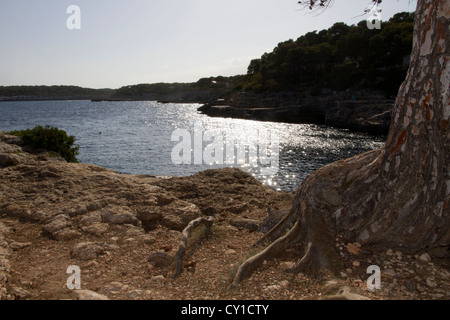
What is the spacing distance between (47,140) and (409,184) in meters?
18.1

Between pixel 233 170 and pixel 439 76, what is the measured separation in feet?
31.7

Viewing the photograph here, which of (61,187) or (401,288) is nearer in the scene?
(401,288)

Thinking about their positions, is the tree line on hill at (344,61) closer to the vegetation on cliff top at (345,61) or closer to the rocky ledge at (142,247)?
the vegetation on cliff top at (345,61)

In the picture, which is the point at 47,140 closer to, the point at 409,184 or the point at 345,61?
the point at 409,184

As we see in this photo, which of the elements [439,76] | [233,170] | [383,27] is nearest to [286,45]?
[383,27]

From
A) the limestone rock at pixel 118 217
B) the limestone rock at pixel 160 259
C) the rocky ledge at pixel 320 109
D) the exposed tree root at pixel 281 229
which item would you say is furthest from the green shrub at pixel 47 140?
the rocky ledge at pixel 320 109

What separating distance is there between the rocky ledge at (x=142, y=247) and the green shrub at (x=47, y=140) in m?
6.61

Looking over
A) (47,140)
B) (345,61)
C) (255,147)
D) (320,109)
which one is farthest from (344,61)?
(47,140)

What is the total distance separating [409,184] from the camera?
4.90 metres

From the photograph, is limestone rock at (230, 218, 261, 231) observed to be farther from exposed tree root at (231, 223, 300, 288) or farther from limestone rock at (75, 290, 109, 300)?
limestone rock at (75, 290, 109, 300)

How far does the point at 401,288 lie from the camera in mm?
4367
